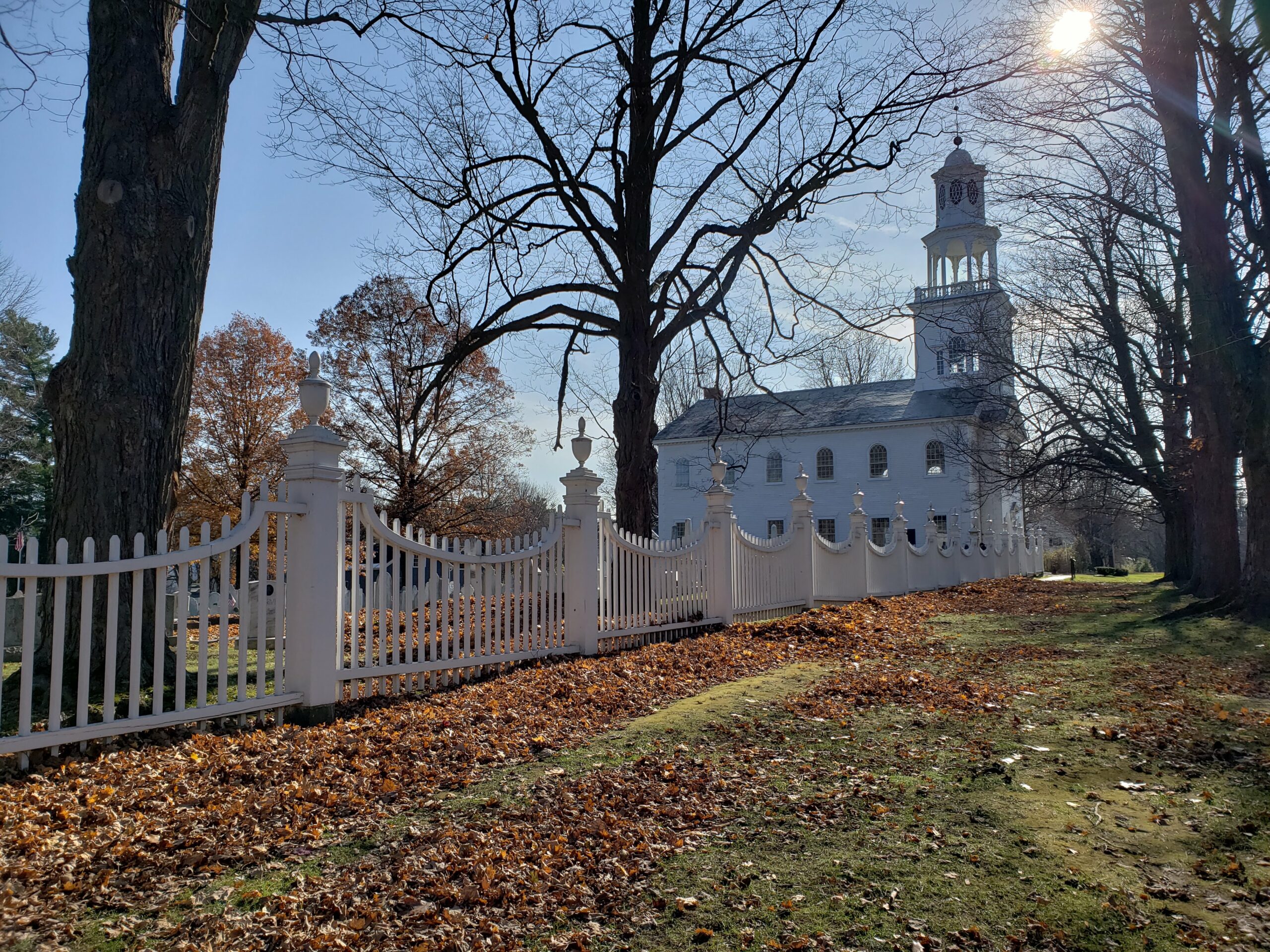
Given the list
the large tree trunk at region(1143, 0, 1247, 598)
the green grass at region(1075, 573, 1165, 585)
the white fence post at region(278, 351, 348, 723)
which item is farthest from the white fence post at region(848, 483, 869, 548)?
the green grass at region(1075, 573, 1165, 585)

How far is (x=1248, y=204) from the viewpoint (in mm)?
12125

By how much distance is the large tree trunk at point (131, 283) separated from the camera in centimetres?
544

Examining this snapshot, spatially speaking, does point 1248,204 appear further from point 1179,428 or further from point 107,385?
point 107,385

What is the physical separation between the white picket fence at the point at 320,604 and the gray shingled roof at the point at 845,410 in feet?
90.7

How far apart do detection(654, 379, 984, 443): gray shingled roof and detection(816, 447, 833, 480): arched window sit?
4.08 feet

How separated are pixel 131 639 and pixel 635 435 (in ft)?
26.5

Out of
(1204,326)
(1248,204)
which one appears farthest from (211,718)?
(1248,204)

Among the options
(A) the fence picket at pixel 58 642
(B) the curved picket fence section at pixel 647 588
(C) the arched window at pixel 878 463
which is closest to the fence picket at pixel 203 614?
(A) the fence picket at pixel 58 642

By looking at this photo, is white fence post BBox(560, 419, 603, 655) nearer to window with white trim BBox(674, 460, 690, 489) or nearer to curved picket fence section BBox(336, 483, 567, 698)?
curved picket fence section BBox(336, 483, 567, 698)

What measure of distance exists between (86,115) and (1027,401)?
2182cm

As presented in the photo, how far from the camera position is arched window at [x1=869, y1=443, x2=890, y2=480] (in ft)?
128

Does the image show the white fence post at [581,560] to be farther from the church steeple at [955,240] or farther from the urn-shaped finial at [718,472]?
the church steeple at [955,240]

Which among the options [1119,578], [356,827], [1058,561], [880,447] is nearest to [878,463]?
[880,447]

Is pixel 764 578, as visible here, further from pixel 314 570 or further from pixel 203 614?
pixel 203 614
